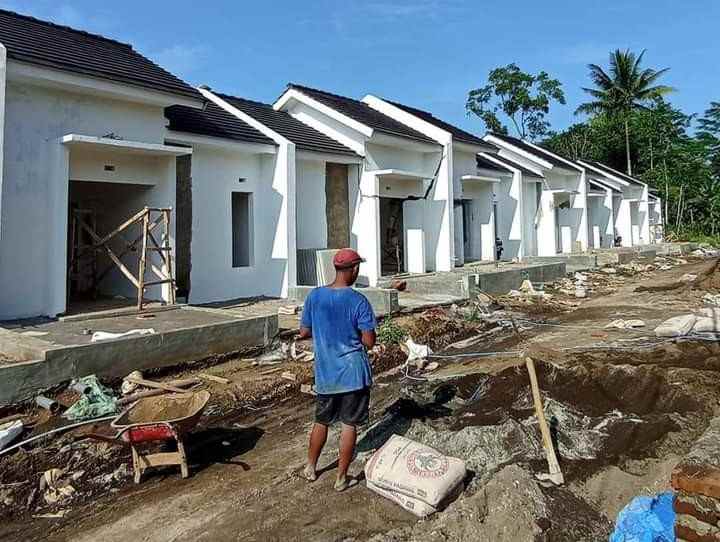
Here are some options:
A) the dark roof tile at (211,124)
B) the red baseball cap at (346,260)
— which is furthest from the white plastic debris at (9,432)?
the dark roof tile at (211,124)

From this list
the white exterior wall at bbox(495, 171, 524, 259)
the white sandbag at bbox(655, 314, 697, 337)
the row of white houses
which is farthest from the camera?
the white exterior wall at bbox(495, 171, 524, 259)

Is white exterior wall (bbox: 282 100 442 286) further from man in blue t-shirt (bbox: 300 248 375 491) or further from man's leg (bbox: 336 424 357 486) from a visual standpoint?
man's leg (bbox: 336 424 357 486)

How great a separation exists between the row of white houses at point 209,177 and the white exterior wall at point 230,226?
0.10 feet

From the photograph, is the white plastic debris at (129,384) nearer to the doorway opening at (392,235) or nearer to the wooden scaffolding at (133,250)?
the wooden scaffolding at (133,250)

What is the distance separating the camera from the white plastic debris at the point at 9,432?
5348 millimetres

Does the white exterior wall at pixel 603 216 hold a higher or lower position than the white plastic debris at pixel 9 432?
higher

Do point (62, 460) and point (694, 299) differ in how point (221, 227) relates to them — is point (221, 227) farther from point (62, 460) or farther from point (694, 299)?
point (694, 299)

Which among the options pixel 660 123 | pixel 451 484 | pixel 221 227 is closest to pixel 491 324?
pixel 221 227

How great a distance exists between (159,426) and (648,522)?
3631 millimetres

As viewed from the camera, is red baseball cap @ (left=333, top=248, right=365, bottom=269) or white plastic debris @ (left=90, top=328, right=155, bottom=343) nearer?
red baseball cap @ (left=333, top=248, right=365, bottom=269)

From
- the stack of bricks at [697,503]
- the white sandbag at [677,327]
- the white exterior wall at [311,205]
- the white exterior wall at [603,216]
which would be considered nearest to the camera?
the stack of bricks at [697,503]

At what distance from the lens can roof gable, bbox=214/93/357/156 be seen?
47.7 ft

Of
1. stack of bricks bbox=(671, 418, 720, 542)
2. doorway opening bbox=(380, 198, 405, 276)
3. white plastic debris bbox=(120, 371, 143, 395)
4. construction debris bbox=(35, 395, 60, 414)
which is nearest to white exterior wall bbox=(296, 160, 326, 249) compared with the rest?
doorway opening bbox=(380, 198, 405, 276)

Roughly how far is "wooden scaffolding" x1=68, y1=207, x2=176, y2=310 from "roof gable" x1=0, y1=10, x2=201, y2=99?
2429 mm
